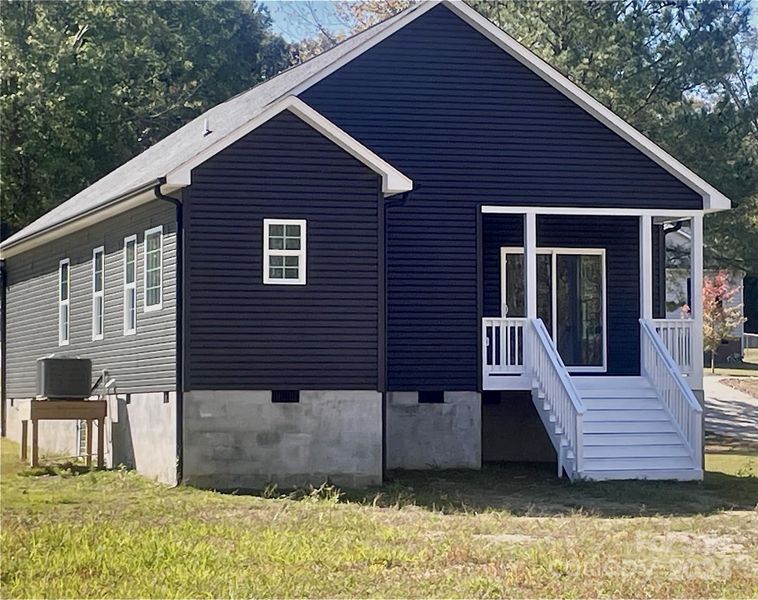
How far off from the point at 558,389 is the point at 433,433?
224 centimetres

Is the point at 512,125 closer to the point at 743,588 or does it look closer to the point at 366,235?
the point at 366,235

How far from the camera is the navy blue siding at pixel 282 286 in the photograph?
1980cm

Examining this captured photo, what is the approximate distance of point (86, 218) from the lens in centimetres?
2362

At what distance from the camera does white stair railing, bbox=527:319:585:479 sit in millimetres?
20703

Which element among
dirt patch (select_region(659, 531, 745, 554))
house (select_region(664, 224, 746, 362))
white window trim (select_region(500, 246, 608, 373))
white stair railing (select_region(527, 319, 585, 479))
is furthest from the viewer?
house (select_region(664, 224, 746, 362))

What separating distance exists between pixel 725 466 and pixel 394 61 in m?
9.66

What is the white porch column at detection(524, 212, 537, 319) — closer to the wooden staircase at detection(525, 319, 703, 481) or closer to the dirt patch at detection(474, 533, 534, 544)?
the wooden staircase at detection(525, 319, 703, 481)

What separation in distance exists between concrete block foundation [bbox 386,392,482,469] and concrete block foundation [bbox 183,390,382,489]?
2258 mm

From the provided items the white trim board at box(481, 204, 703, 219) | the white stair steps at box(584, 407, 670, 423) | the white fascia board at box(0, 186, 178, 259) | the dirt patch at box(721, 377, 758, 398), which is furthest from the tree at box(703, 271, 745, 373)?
the white stair steps at box(584, 407, 670, 423)

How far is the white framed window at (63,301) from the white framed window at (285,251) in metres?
7.51

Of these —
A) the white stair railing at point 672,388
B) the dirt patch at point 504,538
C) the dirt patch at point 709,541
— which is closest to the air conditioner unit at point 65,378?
the white stair railing at point 672,388

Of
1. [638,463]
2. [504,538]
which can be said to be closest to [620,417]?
[638,463]

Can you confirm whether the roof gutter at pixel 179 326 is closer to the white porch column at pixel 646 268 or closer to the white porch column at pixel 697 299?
the white porch column at pixel 646 268

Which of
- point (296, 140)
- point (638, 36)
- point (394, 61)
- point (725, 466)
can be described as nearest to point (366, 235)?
point (296, 140)
